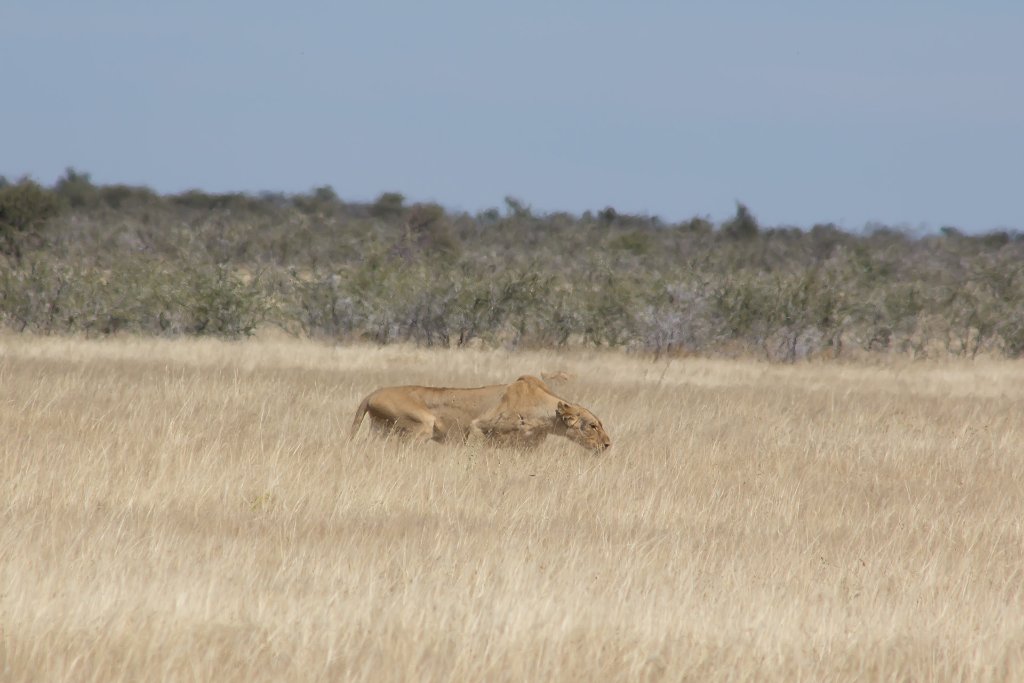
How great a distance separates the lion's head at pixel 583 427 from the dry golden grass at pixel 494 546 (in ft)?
0.44

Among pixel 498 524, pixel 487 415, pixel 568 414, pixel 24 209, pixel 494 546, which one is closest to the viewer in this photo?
pixel 494 546

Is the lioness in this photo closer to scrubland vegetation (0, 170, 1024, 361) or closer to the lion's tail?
the lion's tail

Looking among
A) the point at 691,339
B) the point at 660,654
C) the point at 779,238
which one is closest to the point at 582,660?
the point at 660,654

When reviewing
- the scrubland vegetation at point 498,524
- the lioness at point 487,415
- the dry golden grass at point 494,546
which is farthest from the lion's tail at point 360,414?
the dry golden grass at point 494,546

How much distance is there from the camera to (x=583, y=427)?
949cm

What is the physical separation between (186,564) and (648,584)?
1.86 meters

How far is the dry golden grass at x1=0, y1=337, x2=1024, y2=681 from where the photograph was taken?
14.4ft

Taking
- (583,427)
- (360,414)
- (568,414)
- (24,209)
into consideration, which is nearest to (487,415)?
(568,414)

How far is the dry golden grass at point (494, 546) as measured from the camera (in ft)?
14.4

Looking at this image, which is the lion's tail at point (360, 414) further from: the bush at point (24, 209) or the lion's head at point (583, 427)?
the bush at point (24, 209)

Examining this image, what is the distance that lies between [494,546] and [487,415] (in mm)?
3543

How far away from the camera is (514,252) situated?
1745 inches

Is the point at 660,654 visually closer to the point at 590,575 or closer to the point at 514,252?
the point at 590,575

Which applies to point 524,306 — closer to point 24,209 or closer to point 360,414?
point 360,414
